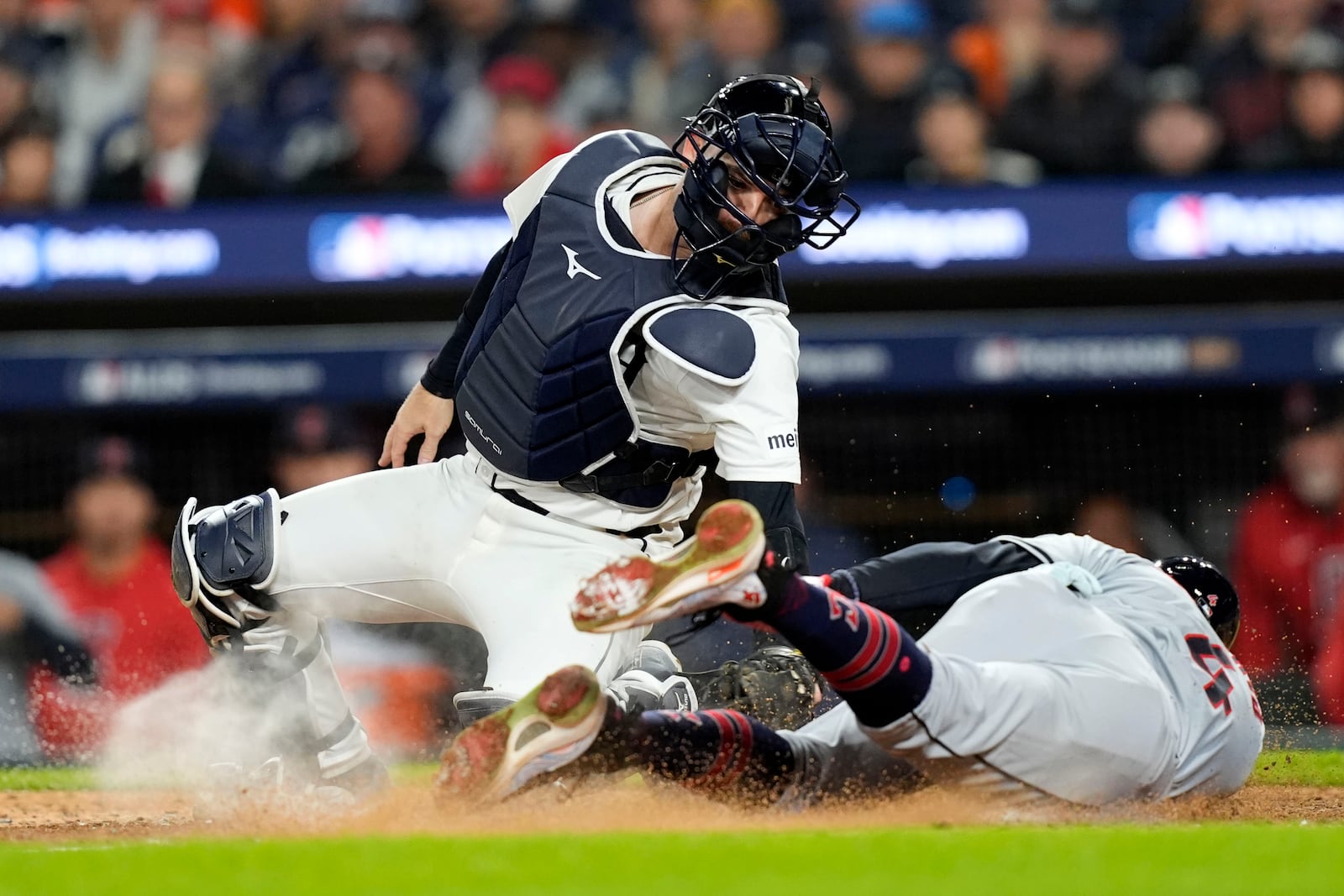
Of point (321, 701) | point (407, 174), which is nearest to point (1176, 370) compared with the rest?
point (407, 174)

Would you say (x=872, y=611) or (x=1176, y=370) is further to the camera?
(x=1176, y=370)

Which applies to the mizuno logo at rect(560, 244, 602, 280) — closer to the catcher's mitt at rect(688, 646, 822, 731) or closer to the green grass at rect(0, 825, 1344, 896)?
the catcher's mitt at rect(688, 646, 822, 731)

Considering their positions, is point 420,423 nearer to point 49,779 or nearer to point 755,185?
point 755,185

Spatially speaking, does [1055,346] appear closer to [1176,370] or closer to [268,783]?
[1176,370]

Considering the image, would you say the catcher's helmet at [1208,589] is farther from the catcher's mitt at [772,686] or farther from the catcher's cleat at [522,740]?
the catcher's cleat at [522,740]

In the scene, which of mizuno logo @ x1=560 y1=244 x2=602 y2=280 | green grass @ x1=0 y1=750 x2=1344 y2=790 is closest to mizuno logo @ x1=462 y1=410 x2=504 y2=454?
mizuno logo @ x1=560 y1=244 x2=602 y2=280

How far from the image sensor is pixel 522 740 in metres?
3.34

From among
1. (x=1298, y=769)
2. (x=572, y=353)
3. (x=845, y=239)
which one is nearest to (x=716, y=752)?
(x=572, y=353)

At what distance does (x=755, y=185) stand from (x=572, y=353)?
0.55 meters

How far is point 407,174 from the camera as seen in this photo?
313 inches

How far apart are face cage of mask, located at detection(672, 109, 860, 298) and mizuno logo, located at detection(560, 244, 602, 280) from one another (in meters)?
0.21

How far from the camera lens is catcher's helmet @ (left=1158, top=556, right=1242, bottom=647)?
4.38 meters

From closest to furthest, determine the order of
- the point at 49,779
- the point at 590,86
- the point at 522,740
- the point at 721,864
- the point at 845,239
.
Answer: the point at 721,864, the point at 522,740, the point at 49,779, the point at 845,239, the point at 590,86

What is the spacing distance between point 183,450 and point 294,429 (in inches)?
29.5
